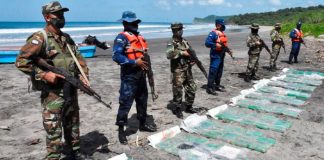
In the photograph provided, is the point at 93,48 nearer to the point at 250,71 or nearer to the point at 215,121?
the point at 250,71

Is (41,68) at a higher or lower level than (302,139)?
higher

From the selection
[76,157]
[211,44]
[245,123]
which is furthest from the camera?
[211,44]

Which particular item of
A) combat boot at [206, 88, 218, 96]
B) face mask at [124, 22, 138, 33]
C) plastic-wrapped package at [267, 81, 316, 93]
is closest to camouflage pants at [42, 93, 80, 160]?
face mask at [124, 22, 138, 33]

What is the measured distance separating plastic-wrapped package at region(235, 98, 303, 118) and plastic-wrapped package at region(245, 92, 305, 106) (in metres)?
0.30

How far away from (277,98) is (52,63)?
6882 mm

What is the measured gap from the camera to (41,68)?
4.15 metres

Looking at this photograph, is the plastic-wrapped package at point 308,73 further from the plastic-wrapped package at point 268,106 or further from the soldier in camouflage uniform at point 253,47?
the plastic-wrapped package at point 268,106

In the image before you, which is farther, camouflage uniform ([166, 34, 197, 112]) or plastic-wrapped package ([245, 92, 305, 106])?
plastic-wrapped package ([245, 92, 305, 106])

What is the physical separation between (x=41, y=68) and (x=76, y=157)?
1.60 meters

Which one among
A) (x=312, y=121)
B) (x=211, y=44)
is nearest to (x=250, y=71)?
(x=211, y=44)

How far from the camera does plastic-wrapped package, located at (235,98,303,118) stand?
7755 millimetres

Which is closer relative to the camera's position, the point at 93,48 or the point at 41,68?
the point at 41,68

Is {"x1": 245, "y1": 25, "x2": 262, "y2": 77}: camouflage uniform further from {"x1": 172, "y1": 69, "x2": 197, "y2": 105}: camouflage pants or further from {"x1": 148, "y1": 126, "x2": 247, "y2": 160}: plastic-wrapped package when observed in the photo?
{"x1": 148, "y1": 126, "x2": 247, "y2": 160}: plastic-wrapped package

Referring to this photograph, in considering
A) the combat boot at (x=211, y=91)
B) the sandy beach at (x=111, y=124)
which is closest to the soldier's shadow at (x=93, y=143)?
the sandy beach at (x=111, y=124)
